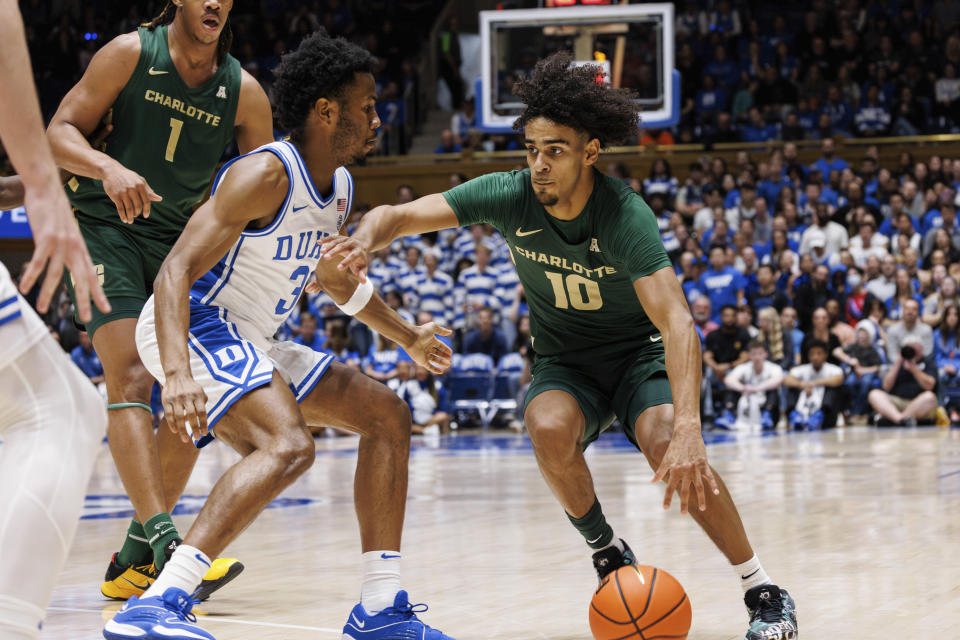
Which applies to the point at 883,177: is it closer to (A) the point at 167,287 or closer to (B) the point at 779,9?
(B) the point at 779,9

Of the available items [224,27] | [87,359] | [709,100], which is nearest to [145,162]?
Answer: [224,27]

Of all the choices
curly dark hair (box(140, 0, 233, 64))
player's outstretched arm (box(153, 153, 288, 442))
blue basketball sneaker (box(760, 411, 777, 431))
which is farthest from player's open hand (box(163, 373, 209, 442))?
blue basketball sneaker (box(760, 411, 777, 431))

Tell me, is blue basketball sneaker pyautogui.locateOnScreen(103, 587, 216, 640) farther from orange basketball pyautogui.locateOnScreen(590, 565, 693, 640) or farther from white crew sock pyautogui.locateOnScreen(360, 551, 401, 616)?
orange basketball pyautogui.locateOnScreen(590, 565, 693, 640)

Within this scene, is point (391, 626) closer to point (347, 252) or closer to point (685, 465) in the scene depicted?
point (685, 465)

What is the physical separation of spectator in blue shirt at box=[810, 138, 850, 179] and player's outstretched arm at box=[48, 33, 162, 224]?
14.3 meters

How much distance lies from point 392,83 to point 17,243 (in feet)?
24.5

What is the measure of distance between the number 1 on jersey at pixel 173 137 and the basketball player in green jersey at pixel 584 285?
1.15 m

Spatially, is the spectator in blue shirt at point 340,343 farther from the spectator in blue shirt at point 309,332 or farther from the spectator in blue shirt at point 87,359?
the spectator in blue shirt at point 87,359

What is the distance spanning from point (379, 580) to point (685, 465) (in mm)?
1063

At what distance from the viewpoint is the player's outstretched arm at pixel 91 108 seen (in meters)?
4.33

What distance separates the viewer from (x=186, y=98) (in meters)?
4.83

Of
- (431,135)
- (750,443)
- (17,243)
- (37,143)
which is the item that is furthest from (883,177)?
(37,143)

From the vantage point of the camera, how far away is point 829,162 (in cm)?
1783

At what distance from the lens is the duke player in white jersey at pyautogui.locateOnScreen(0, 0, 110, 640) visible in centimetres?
226
